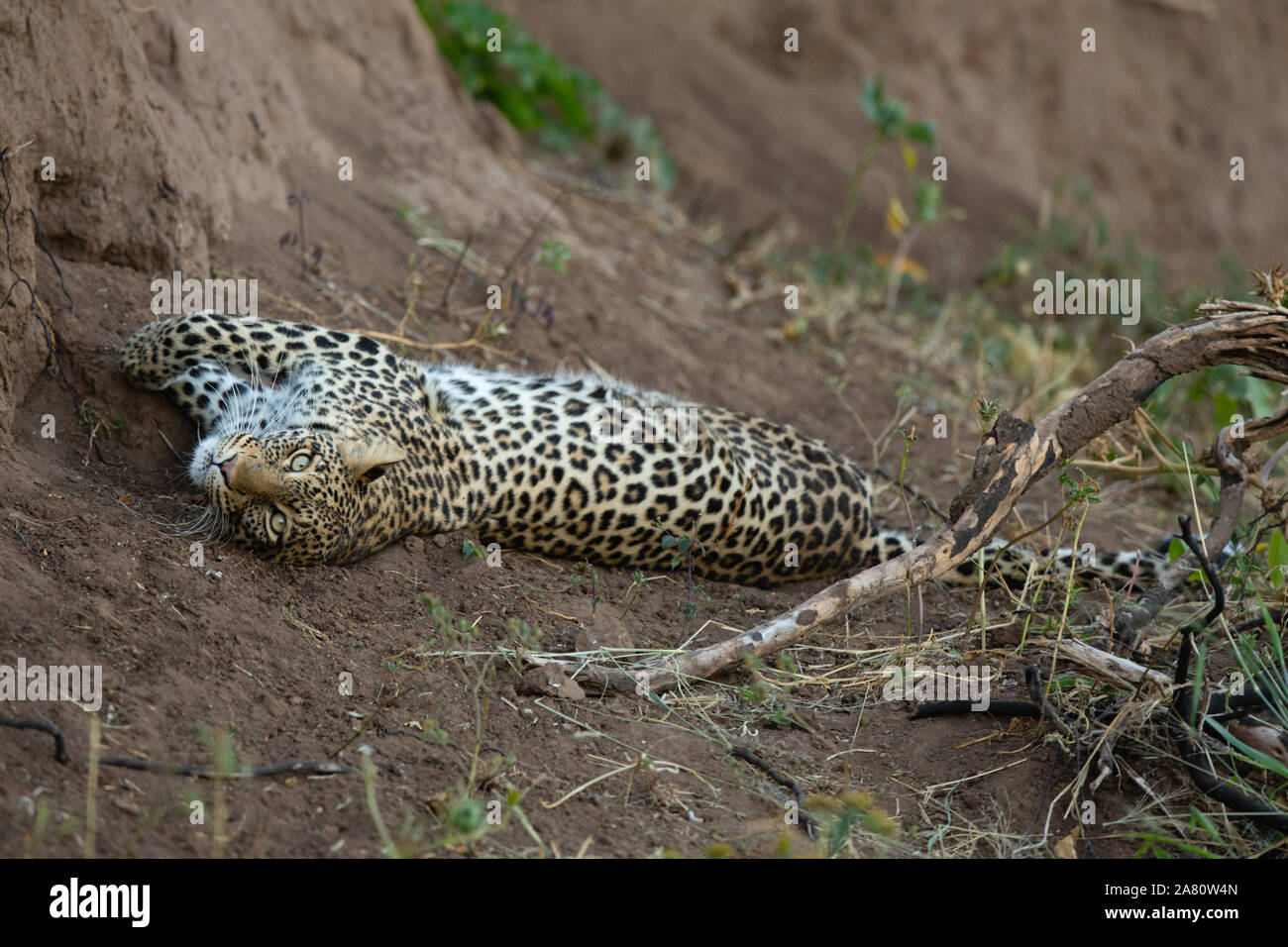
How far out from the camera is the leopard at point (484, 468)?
16.3ft

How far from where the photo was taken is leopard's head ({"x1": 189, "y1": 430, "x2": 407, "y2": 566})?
4797mm

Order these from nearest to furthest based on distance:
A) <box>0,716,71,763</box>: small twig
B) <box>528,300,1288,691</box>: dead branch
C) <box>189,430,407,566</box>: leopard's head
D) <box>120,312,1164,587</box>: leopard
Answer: <box>0,716,71,763</box>: small twig, <box>528,300,1288,691</box>: dead branch, <box>189,430,407,566</box>: leopard's head, <box>120,312,1164,587</box>: leopard

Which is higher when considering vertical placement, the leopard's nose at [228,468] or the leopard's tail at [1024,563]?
the leopard's nose at [228,468]

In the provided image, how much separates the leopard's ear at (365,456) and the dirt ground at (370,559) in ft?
1.41

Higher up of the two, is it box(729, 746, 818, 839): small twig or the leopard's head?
the leopard's head

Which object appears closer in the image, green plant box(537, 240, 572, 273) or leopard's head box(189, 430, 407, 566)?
leopard's head box(189, 430, 407, 566)

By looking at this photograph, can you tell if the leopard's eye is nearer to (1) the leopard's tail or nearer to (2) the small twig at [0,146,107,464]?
(2) the small twig at [0,146,107,464]

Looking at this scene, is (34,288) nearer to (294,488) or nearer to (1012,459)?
(294,488)

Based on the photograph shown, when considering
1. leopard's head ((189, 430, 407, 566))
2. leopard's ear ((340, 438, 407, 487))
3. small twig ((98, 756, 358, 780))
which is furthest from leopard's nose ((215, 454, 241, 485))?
small twig ((98, 756, 358, 780))

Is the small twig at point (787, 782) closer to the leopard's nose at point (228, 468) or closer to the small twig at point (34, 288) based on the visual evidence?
the leopard's nose at point (228, 468)

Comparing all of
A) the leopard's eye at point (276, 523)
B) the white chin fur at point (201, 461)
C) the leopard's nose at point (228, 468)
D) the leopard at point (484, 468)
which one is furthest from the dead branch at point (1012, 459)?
the white chin fur at point (201, 461)
